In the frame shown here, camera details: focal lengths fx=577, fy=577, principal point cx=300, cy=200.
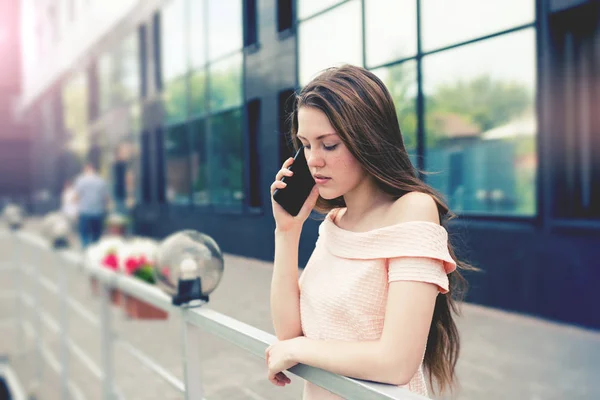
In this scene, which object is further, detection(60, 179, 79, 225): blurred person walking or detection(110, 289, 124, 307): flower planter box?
detection(60, 179, 79, 225): blurred person walking

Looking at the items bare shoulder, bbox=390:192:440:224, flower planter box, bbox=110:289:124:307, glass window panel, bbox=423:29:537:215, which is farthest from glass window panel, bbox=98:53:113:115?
glass window panel, bbox=423:29:537:215

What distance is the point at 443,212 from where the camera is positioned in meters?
0.82

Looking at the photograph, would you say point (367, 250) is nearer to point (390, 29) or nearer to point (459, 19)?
point (390, 29)

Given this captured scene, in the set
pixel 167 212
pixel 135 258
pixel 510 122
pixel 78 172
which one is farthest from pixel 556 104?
pixel 78 172

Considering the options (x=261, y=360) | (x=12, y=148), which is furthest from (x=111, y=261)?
(x=12, y=148)

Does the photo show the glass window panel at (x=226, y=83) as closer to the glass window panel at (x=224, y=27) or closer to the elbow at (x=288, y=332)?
the glass window panel at (x=224, y=27)

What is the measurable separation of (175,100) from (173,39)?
15 cm

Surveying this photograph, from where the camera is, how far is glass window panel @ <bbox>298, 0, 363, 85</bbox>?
97 cm

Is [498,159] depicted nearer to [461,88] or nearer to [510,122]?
[510,122]

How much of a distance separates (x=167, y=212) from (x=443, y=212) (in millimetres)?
979

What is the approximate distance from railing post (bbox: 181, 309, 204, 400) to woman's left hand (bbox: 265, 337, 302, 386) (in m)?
0.39

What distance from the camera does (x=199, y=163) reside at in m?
1.28

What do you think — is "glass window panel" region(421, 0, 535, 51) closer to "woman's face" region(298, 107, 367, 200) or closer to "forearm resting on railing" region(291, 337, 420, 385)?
"woman's face" region(298, 107, 367, 200)

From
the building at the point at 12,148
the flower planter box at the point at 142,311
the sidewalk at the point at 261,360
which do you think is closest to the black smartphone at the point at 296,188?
the sidewalk at the point at 261,360
